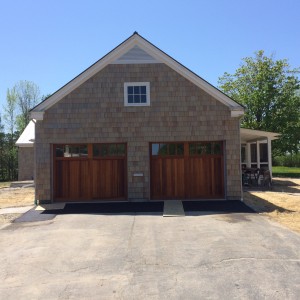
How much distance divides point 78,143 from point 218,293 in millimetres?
10958

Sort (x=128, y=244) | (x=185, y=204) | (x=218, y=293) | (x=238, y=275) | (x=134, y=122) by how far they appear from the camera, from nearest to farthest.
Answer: (x=218, y=293)
(x=238, y=275)
(x=128, y=244)
(x=185, y=204)
(x=134, y=122)

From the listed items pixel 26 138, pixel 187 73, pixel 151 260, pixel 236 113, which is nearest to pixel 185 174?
pixel 236 113

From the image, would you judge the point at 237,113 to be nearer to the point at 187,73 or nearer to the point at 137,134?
the point at 187,73

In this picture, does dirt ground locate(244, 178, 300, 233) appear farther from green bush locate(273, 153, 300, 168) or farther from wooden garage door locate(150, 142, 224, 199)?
green bush locate(273, 153, 300, 168)

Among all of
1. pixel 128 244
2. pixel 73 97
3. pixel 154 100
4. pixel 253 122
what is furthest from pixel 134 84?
pixel 253 122

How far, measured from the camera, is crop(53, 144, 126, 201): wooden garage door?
1540cm

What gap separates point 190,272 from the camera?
613cm

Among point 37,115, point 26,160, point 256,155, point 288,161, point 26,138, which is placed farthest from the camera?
point 288,161

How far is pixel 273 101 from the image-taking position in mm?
32969

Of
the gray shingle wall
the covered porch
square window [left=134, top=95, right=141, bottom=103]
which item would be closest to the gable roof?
the gray shingle wall

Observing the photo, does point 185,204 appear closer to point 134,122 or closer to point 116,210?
point 116,210

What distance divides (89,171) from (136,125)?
8.47ft

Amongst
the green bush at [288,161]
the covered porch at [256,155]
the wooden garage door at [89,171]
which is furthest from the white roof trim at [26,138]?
the green bush at [288,161]

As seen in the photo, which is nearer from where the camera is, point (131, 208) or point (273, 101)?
point (131, 208)
